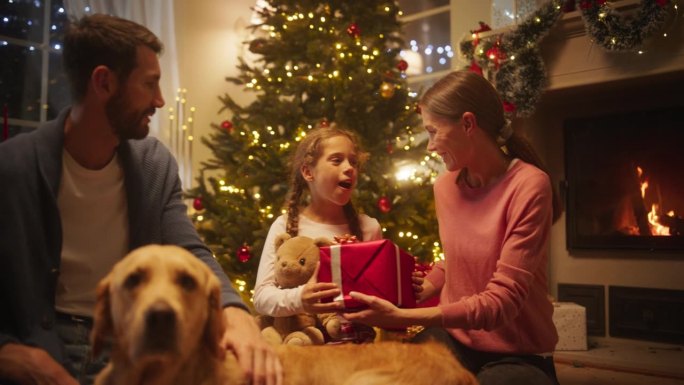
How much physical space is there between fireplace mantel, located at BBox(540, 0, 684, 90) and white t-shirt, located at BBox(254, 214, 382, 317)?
6.80 ft

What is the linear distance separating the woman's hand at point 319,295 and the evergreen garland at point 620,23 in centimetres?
258

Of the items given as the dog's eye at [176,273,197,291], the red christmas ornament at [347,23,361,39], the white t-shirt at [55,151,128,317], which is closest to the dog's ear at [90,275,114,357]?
the dog's eye at [176,273,197,291]

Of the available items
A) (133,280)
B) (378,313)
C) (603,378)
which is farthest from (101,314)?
(603,378)

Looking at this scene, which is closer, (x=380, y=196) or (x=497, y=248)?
(x=497, y=248)

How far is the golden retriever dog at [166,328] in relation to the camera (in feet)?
3.39

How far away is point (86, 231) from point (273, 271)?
65 centimetres

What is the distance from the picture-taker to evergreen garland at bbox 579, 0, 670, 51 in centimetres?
320

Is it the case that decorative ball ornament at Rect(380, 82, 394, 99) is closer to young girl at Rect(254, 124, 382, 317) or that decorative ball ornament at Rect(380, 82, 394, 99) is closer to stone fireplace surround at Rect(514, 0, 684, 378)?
stone fireplace surround at Rect(514, 0, 684, 378)

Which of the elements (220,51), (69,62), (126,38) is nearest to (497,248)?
(126,38)

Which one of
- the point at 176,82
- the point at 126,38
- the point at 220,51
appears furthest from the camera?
the point at 220,51

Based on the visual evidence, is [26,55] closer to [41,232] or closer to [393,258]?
[41,232]

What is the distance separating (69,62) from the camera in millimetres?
1511

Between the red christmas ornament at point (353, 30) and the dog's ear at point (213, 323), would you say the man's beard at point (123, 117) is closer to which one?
the dog's ear at point (213, 323)

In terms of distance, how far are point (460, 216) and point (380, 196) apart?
1.85 metres
